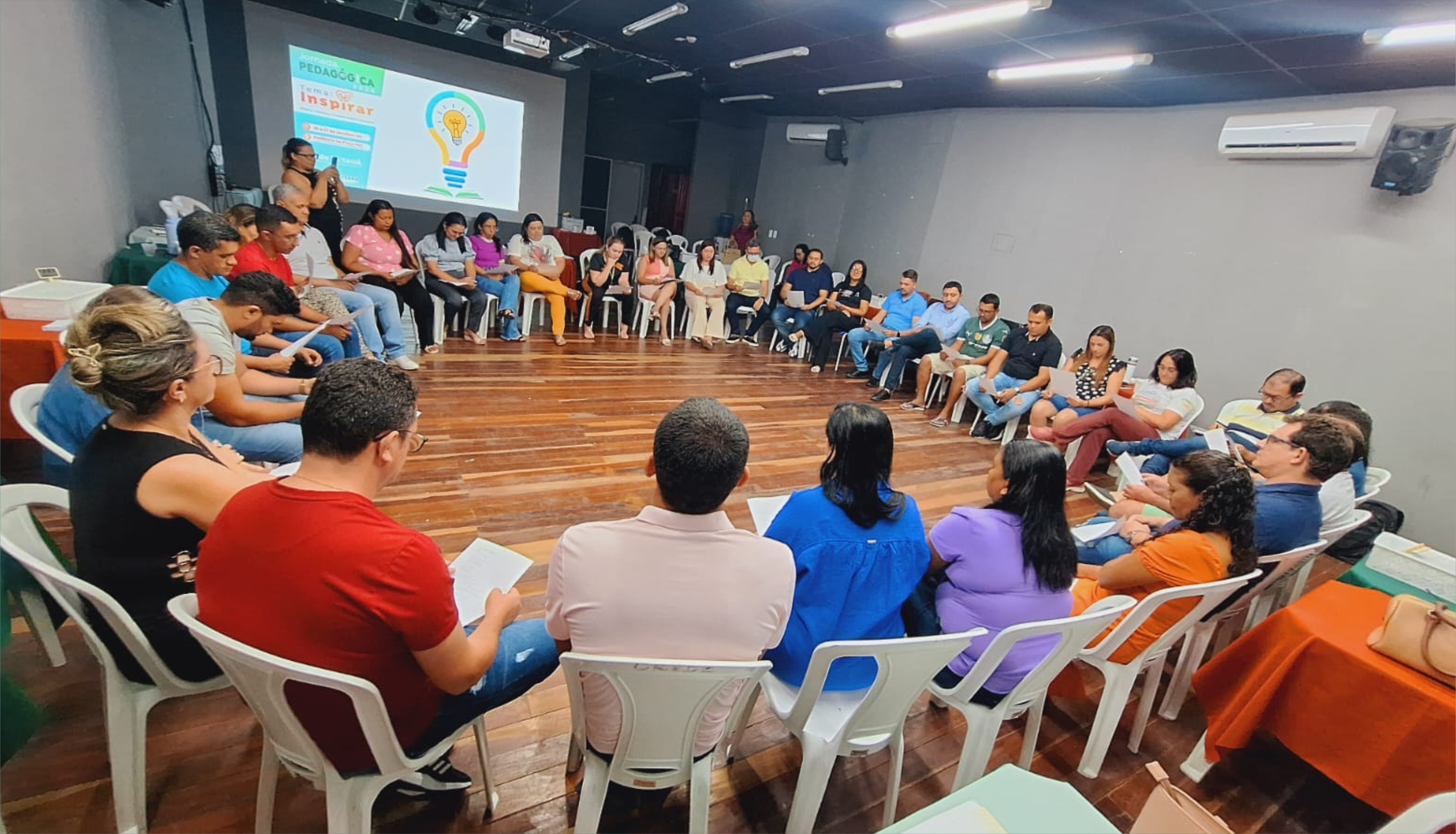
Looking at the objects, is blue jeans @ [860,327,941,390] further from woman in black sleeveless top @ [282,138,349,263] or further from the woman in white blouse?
woman in black sleeveless top @ [282,138,349,263]

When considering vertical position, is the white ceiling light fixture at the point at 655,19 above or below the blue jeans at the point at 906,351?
above

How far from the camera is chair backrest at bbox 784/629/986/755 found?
3.97 feet

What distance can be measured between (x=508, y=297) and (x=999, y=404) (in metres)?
4.44

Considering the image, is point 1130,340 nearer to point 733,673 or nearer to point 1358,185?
point 1358,185

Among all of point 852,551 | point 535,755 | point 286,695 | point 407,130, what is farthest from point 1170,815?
point 407,130

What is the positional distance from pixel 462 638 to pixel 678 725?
1.44 feet

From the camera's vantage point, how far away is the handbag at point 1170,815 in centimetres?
74

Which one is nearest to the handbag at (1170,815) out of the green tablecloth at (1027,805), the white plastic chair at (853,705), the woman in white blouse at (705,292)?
the green tablecloth at (1027,805)

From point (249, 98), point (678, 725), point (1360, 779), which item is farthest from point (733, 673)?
point (249, 98)

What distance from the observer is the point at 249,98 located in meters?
6.06

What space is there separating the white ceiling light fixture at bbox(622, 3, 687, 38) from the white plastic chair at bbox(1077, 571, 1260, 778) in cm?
497

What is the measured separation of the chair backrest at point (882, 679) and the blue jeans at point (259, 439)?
73.5 inches

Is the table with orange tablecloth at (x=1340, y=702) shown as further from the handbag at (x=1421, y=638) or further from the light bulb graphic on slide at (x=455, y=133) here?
the light bulb graphic on slide at (x=455, y=133)

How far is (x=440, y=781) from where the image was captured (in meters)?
1.46
